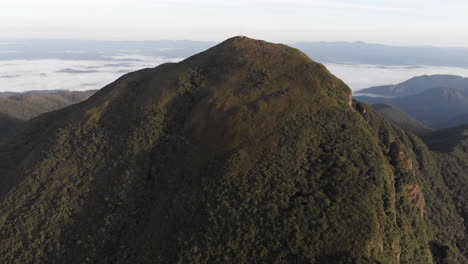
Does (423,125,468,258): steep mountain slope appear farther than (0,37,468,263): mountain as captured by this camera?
Yes

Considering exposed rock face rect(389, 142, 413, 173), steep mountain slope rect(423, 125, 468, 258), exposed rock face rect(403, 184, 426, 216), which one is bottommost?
steep mountain slope rect(423, 125, 468, 258)

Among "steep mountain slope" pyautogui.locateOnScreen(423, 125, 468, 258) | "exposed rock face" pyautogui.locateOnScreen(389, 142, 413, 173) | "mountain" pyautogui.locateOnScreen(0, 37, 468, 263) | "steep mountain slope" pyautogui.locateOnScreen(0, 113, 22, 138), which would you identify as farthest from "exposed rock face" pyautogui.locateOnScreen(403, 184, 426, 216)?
"steep mountain slope" pyautogui.locateOnScreen(0, 113, 22, 138)

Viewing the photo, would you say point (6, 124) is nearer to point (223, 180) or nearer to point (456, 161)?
point (223, 180)

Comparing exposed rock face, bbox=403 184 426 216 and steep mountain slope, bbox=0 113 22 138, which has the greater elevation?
exposed rock face, bbox=403 184 426 216

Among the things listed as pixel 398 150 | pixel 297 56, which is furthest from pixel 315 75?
pixel 398 150

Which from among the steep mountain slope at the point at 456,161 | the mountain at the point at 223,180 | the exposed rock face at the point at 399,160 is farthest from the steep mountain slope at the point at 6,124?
the steep mountain slope at the point at 456,161

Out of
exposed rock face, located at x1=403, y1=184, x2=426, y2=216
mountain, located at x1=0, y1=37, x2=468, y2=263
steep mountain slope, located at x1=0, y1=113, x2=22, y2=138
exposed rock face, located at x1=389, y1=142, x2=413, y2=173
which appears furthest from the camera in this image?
steep mountain slope, located at x1=0, y1=113, x2=22, y2=138

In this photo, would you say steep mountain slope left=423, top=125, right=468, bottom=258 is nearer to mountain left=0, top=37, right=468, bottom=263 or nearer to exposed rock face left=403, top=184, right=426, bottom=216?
mountain left=0, top=37, right=468, bottom=263

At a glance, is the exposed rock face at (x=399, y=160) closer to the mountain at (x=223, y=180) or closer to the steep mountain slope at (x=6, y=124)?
the mountain at (x=223, y=180)
